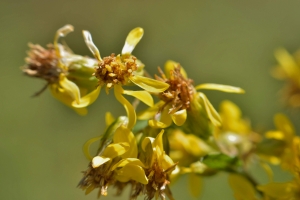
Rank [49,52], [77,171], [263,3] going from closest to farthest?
[49,52]
[77,171]
[263,3]

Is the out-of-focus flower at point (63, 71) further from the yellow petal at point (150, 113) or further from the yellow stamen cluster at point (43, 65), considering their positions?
the yellow petal at point (150, 113)

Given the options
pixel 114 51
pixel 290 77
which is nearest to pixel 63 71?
pixel 290 77

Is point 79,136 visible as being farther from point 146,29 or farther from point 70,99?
point 70,99

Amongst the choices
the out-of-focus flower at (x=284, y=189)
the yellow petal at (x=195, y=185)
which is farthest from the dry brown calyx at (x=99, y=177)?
the yellow petal at (x=195, y=185)

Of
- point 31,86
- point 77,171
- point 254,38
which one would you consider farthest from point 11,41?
point 254,38

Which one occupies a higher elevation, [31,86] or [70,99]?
[70,99]

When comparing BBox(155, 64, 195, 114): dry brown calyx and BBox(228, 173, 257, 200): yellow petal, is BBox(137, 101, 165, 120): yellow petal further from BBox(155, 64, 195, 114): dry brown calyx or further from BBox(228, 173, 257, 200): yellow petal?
BBox(228, 173, 257, 200): yellow petal

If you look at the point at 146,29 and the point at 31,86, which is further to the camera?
the point at 146,29
